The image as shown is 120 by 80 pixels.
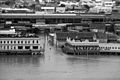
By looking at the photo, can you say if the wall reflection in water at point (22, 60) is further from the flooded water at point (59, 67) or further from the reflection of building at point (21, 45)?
the reflection of building at point (21, 45)

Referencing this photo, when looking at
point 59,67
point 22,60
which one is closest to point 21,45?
point 22,60

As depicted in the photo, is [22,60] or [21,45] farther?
[21,45]

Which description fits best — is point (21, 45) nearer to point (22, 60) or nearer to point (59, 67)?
point (22, 60)

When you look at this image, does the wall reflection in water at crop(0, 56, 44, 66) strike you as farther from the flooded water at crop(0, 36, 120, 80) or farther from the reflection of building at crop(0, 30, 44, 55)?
the reflection of building at crop(0, 30, 44, 55)

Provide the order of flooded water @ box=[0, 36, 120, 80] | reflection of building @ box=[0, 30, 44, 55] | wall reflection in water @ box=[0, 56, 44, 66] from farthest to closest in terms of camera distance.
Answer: reflection of building @ box=[0, 30, 44, 55], wall reflection in water @ box=[0, 56, 44, 66], flooded water @ box=[0, 36, 120, 80]

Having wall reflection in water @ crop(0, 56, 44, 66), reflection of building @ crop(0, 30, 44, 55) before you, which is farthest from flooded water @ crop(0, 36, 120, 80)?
reflection of building @ crop(0, 30, 44, 55)

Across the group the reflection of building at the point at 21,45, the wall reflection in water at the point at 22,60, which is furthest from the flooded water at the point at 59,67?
the reflection of building at the point at 21,45

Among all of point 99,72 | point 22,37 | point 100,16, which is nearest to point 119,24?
point 100,16

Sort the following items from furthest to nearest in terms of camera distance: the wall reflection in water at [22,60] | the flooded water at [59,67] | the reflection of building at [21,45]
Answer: the reflection of building at [21,45] < the wall reflection in water at [22,60] < the flooded water at [59,67]
